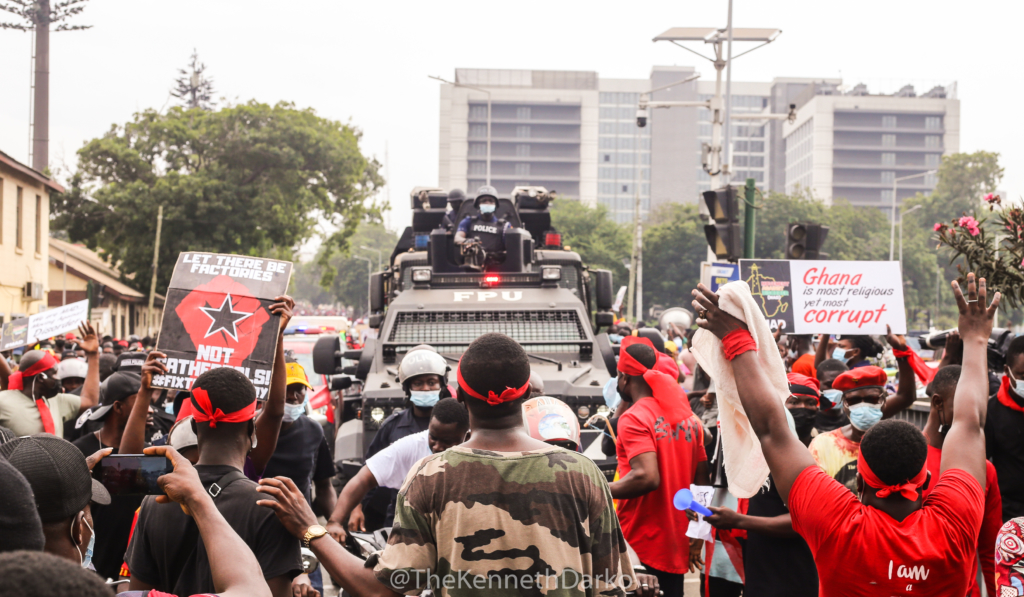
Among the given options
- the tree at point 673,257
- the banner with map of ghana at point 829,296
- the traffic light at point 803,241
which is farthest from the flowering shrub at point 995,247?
the tree at point 673,257

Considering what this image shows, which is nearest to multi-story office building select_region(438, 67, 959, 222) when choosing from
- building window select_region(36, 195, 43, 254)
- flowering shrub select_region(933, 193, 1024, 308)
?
building window select_region(36, 195, 43, 254)

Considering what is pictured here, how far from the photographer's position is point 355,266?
9894cm

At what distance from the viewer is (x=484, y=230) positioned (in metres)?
10.9

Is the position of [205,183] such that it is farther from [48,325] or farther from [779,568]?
[779,568]

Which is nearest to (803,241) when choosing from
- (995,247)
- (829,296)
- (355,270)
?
(829,296)

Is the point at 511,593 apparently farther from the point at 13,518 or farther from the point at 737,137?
the point at 737,137

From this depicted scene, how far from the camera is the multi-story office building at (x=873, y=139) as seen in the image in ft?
387

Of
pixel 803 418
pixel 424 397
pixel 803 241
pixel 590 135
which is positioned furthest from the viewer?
pixel 590 135

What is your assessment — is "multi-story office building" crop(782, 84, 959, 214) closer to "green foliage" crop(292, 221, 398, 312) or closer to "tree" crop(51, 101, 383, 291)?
"green foliage" crop(292, 221, 398, 312)

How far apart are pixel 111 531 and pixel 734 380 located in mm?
3135

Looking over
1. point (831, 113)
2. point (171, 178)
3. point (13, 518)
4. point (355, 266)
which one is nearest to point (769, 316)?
point (13, 518)

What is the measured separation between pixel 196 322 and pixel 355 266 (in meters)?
95.3

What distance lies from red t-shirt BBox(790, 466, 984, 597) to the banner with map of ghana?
479 centimetres

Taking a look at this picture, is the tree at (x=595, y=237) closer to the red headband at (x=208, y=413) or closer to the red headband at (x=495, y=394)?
the red headband at (x=208, y=413)
